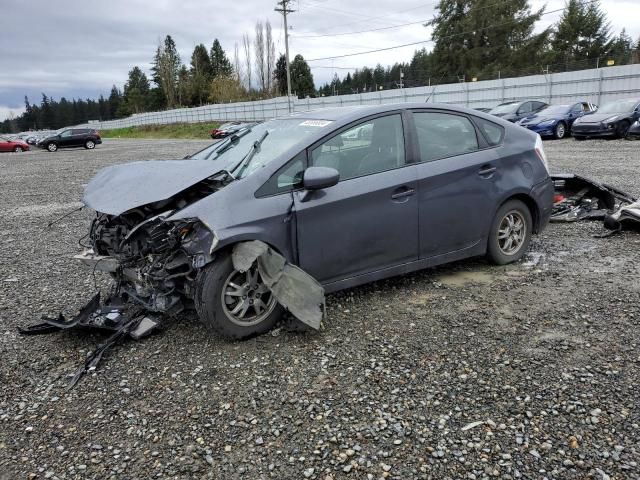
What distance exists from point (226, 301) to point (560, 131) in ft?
67.0

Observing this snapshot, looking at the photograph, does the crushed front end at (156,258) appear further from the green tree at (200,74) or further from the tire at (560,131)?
the green tree at (200,74)

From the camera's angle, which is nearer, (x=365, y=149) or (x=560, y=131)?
(x=365, y=149)

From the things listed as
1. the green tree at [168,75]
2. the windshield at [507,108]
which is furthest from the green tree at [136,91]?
the windshield at [507,108]

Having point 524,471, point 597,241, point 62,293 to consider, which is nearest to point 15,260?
point 62,293

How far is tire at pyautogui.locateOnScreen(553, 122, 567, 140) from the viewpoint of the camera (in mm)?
20297

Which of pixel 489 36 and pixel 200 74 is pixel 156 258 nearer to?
pixel 489 36

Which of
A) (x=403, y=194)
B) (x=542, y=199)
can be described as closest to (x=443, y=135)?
(x=403, y=194)

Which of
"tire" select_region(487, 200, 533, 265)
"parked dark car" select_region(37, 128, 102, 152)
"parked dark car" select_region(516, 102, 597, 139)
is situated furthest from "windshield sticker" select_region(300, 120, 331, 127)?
"parked dark car" select_region(37, 128, 102, 152)

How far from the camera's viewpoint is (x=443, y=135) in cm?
464

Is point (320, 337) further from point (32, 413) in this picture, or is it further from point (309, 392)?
point (32, 413)

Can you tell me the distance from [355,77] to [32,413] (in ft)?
354

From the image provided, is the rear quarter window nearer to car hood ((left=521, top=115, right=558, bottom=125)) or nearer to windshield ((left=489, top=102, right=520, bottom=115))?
car hood ((left=521, top=115, right=558, bottom=125))

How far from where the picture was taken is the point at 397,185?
417 centimetres

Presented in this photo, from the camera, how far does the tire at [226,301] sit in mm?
3500
